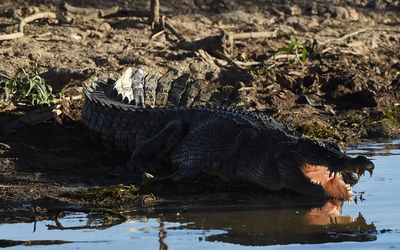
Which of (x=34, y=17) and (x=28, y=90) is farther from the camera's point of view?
(x=34, y=17)

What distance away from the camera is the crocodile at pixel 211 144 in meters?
7.32

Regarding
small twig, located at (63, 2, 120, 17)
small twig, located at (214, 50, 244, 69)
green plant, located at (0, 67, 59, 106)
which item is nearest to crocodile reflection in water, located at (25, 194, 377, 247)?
green plant, located at (0, 67, 59, 106)

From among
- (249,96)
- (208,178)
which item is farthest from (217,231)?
(249,96)

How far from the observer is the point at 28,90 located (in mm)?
9336

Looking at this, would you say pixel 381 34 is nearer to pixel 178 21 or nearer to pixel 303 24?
pixel 303 24

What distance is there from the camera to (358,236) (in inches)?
251

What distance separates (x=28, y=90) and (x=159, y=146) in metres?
1.60

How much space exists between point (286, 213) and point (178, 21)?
19.3ft

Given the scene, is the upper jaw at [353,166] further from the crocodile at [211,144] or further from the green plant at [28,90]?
the green plant at [28,90]

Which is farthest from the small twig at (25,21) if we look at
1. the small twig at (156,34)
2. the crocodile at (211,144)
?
the crocodile at (211,144)

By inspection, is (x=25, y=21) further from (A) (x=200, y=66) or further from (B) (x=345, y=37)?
(B) (x=345, y=37)

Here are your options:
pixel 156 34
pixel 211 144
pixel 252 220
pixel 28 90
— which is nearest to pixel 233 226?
pixel 252 220

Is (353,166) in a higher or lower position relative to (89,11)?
lower

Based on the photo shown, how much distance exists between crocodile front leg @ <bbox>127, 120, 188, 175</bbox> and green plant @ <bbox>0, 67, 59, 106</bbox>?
4.54ft
